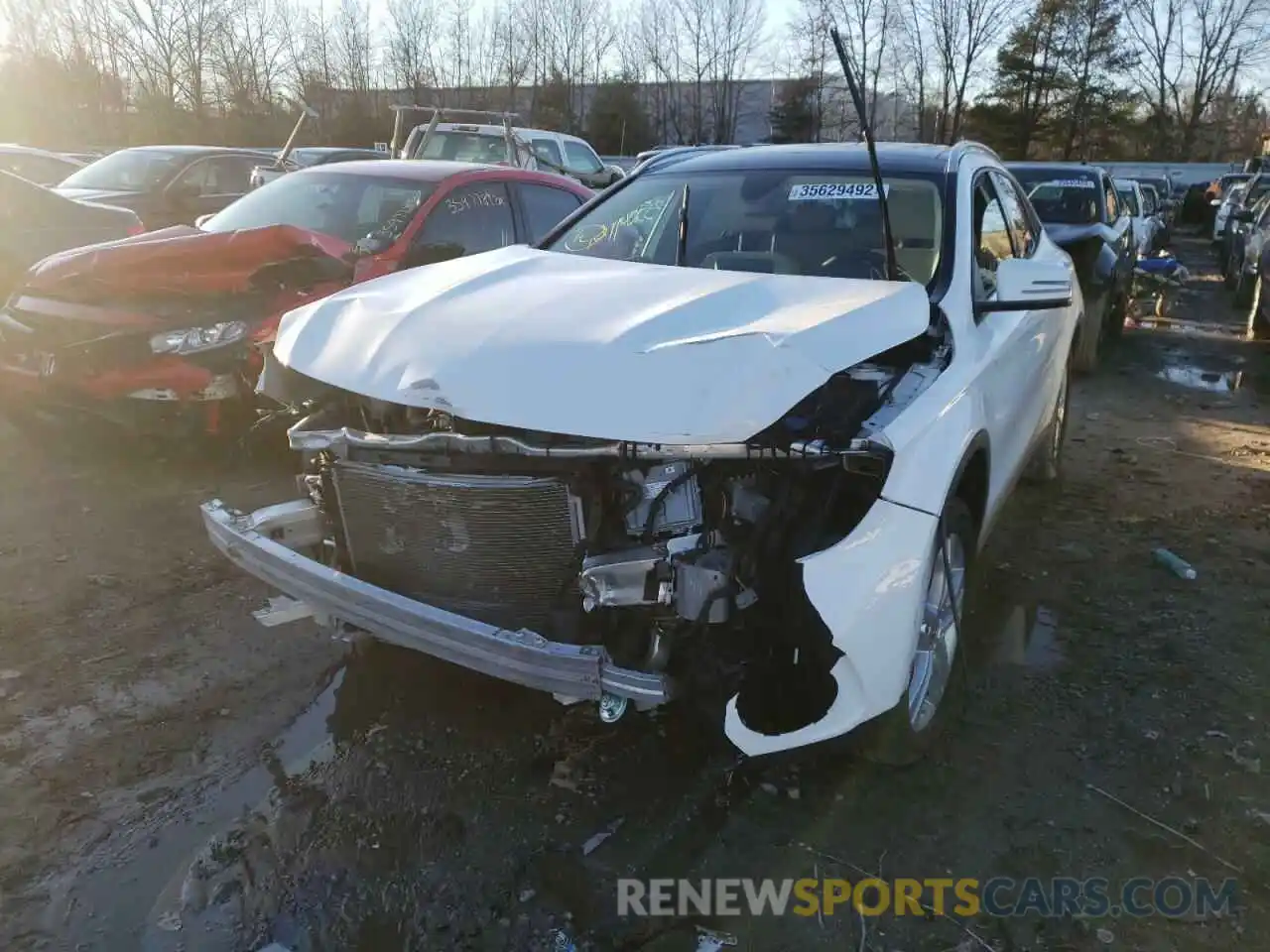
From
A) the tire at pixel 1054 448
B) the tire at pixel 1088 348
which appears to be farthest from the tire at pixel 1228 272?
the tire at pixel 1054 448

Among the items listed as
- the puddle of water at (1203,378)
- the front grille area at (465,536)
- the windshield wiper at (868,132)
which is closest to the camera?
the front grille area at (465,536)

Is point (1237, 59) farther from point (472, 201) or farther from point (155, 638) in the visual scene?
point (155, 638)

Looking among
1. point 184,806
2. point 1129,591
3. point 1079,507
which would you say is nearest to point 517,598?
point 184,806

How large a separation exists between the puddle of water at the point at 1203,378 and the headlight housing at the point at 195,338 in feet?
26.3

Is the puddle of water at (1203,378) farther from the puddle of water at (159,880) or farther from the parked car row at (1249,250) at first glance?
the puddle of water at (159,880)

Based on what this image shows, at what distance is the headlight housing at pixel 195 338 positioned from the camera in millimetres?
5367

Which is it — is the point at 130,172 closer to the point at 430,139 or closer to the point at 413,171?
the point at 430,139

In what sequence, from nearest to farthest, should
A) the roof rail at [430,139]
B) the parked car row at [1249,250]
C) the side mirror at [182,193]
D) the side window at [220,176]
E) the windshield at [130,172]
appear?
1. the side mirror at [182,193]
2. the parked car row at [1249,250]
3. the windshield at [130,172]
4. the side window at [220,176]
5. the roof rail at [430,139]

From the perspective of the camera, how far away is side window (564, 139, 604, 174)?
1568 centimetres

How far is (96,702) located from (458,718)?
1269 mm

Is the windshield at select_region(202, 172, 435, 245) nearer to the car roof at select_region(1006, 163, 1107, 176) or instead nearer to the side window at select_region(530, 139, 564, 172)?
the car roof at select_region(1006, 163, 1107, 176)

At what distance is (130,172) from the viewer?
11672mm

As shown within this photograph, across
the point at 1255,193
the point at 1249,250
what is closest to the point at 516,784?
the point at 1249,250

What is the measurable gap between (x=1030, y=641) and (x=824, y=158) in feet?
7.11
